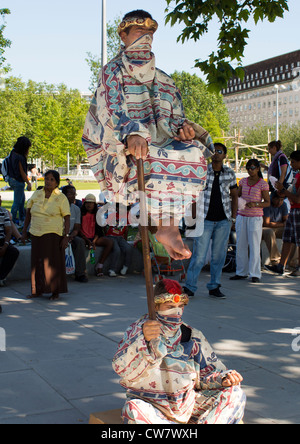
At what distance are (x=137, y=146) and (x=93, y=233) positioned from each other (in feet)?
25.3

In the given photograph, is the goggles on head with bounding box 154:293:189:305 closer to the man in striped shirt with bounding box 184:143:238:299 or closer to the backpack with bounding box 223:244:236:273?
the man in striped shirt with bounding box 184:143:238:299

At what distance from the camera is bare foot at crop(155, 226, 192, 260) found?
3531mm

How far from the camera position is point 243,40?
29.4 ft

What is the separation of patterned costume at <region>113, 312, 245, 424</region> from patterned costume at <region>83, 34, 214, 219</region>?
802mm

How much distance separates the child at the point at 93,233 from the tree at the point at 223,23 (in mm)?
3217

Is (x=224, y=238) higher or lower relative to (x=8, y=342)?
higher

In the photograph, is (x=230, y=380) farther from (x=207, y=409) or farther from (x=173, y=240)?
(x=173, y=240)

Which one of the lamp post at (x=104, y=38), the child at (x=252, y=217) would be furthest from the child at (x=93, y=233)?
the lamp post at (x=104, y=38)

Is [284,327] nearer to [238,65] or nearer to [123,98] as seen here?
[238,65]

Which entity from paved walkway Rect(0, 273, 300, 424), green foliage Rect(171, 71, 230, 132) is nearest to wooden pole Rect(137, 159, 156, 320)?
paved walkway Rect(0, 273, 300, 424)
